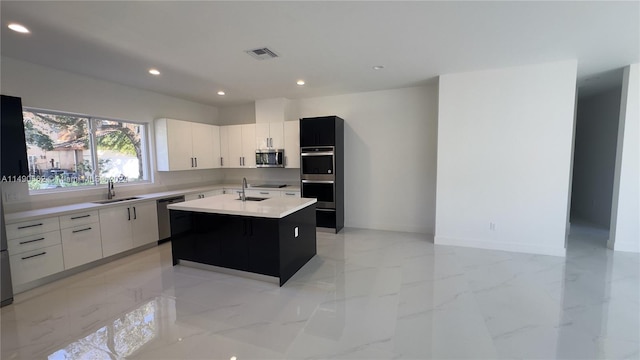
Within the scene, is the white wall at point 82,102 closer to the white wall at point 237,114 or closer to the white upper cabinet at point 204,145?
the white upper cabinet at point 204,145

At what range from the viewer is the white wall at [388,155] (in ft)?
16.8

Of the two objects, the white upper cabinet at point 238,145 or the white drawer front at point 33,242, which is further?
the white upper cabinet at point 238,145

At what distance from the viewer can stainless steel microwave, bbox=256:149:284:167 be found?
5647 millimetres

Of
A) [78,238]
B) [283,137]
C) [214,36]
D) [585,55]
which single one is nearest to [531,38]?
[585,55]

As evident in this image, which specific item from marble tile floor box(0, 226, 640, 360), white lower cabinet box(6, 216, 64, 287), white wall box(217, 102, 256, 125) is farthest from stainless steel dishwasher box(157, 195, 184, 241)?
white wall box(217, 102, 256, 125)

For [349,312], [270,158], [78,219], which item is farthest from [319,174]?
[78,219]

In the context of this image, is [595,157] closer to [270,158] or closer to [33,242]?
[270,158]

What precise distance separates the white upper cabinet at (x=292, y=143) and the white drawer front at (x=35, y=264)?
368cm

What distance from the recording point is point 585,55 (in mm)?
3488

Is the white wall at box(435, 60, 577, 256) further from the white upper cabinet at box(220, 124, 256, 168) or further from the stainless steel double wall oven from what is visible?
the white upper cabinet at box(220, 124, 256, 168)

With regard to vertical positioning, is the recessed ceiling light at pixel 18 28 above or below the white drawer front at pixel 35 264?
above

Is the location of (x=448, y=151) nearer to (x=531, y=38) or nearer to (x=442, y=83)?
(x=442, y=83)

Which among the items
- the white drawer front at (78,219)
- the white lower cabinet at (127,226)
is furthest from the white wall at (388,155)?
the white drawer front at (78,219)

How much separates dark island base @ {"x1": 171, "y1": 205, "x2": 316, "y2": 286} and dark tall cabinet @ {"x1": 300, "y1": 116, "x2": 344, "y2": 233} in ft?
4.73
